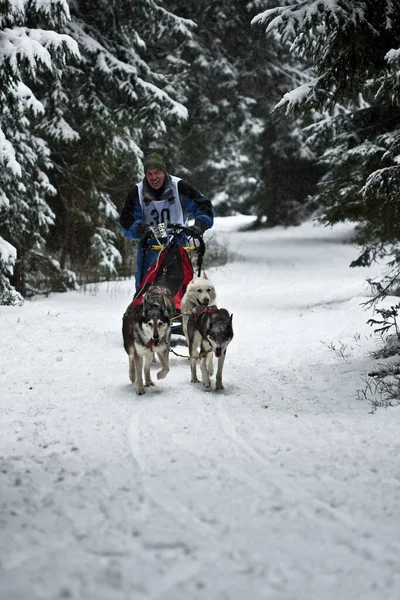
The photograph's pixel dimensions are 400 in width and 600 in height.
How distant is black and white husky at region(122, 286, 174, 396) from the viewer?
5.40 m

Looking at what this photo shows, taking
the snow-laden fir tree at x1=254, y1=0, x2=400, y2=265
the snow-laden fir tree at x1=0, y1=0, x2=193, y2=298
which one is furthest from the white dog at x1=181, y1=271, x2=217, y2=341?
the snow-laden fir tree at x1=0, y1=0, x2=193, y2=298

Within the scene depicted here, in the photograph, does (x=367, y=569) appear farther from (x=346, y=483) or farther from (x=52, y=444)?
(x=52, y=444)

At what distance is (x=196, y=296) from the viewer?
6668 millimetres

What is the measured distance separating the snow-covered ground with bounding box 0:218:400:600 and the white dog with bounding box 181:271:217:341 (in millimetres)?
727

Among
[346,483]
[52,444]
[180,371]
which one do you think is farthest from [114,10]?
[346,483]

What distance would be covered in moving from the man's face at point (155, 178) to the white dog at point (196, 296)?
1685 mm

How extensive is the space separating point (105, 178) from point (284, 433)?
12.4 metres

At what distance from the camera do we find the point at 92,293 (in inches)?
570

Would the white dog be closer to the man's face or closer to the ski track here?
the man's face

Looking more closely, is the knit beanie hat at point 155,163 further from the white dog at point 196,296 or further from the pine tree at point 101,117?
the pine tree at point 101,117

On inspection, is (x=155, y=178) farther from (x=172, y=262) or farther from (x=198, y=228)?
(x=172, y=262)

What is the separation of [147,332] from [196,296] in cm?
138

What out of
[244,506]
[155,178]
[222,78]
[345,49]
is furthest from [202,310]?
[222,78]

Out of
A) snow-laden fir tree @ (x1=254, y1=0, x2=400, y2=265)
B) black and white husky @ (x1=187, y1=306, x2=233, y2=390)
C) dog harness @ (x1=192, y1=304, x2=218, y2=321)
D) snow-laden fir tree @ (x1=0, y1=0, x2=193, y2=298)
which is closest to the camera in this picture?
snow-laden fir tree @ (x1=254, y1=0, x2=400, y2=265)
